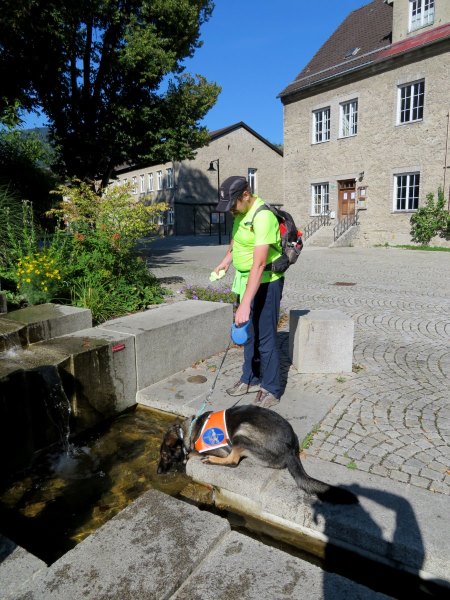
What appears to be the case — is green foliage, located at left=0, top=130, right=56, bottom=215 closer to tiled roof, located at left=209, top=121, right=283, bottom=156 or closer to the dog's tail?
the dog's tail

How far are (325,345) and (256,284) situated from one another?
179 centimetres

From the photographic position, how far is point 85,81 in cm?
1611

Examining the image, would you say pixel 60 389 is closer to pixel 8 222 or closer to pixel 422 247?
pixel 8 222

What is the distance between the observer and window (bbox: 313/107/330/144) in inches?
962

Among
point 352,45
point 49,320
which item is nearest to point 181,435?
point 49,320

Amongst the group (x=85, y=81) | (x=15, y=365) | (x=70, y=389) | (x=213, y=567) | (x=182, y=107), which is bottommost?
(x=213, y=567)

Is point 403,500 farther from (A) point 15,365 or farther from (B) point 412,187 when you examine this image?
(B) point 412,187

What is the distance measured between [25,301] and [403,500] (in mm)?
4625

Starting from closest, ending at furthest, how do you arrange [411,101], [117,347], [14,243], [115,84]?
[117,347], [14,243], [115,84], [411,101]

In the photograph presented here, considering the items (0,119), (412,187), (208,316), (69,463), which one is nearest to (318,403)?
(208,316)

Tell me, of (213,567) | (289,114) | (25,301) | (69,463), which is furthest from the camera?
(289,114)

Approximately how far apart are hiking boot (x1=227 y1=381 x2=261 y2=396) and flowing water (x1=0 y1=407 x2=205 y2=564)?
2.38 feet

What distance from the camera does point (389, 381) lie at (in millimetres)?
4684

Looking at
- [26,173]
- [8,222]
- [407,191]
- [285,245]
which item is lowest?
[285,245]
